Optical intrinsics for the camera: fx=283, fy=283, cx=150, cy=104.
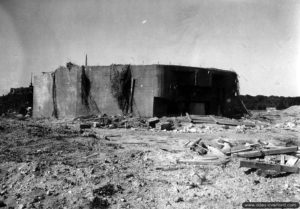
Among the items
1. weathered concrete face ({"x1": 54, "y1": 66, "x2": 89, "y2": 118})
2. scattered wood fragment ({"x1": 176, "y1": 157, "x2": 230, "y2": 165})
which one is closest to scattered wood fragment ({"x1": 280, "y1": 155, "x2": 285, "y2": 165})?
scattered wood fragment ({"x1": 176, "y1": 157, "x2": 230, "y2": 165})

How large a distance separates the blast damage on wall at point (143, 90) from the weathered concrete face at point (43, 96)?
523 millimetres

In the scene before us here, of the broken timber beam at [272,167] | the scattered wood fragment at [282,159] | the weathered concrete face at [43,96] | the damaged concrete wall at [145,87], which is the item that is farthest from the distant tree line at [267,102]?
the broken timber beam at [272,167]

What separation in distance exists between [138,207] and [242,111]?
61.5ft

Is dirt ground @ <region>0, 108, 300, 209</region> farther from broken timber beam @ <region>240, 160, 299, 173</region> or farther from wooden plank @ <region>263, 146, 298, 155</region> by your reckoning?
wooden plank @ <region>263, 146, 298, 155</region>

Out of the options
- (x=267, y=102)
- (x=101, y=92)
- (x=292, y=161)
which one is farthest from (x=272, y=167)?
(x=267, y=102)

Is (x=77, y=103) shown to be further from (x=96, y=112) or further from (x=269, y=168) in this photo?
(x=269, y=168)

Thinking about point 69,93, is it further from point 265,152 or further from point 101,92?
point 265,152

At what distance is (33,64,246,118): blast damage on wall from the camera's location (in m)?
18.1

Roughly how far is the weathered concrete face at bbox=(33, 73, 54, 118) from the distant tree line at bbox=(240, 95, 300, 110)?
3047 centimetres

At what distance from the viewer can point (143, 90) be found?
1828 cm

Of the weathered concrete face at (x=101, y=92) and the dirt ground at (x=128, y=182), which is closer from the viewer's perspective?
the dirt ground at (x=128, y=182)

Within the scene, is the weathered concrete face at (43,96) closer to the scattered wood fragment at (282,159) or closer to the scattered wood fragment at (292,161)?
the scattered wood fragment at (282,159)

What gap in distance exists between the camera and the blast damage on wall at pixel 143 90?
18094 mm

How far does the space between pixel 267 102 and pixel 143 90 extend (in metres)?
32.0
